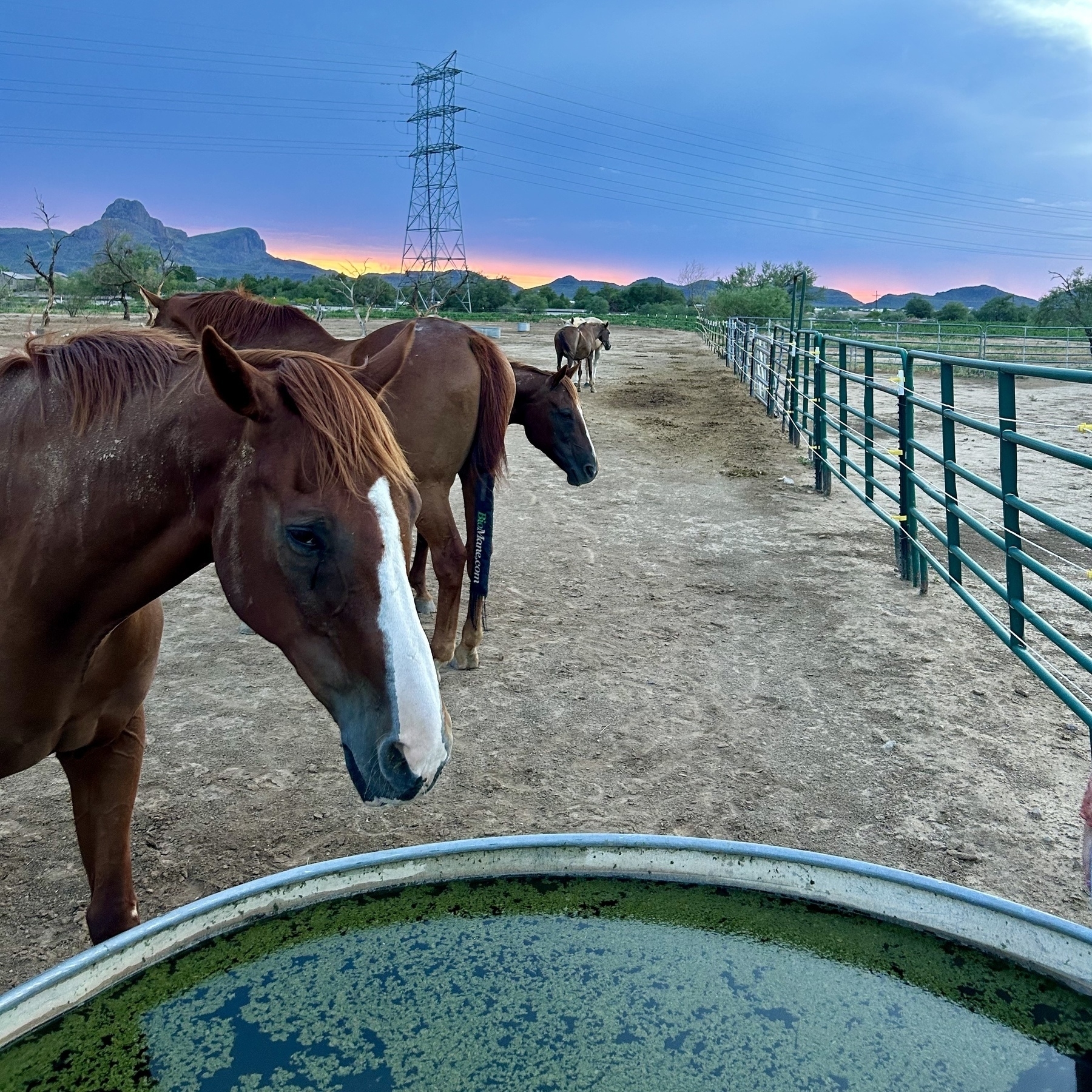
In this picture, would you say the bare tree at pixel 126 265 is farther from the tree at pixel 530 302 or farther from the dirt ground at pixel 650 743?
the dirt ground at pixel 650 743

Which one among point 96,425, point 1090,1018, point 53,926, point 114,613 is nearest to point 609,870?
point 1090,1018

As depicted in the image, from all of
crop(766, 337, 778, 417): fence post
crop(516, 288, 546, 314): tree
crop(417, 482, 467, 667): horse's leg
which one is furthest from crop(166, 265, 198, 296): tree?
crop(417, 482, 467, 667): horse's leg

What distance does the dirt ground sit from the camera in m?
2.63

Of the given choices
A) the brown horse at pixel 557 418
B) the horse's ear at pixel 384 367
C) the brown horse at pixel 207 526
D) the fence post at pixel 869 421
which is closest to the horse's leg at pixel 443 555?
the brown horse at pixel 557 418

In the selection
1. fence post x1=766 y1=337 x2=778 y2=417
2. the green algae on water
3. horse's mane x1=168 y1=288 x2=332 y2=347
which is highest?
fence post x1=766 y1=337 x2=778 y2=417

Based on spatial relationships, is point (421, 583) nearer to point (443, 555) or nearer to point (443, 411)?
point (443, 555)

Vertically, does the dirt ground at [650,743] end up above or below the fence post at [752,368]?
below

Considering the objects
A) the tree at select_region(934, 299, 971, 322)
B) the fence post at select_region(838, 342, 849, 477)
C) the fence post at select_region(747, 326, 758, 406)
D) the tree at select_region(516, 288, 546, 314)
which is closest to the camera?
the fence post at select_region(838, 342, 849, 477)

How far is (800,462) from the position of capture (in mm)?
8984

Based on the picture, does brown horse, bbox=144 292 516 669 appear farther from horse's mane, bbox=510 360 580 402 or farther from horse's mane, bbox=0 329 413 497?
horse's mane, bbox=0 329 413 497

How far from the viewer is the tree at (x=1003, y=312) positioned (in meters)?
35.0

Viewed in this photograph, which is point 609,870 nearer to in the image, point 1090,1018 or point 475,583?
point 1090,1018

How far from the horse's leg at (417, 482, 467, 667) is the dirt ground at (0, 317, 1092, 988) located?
0.84 ft

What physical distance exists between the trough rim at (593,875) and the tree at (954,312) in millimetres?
43219
